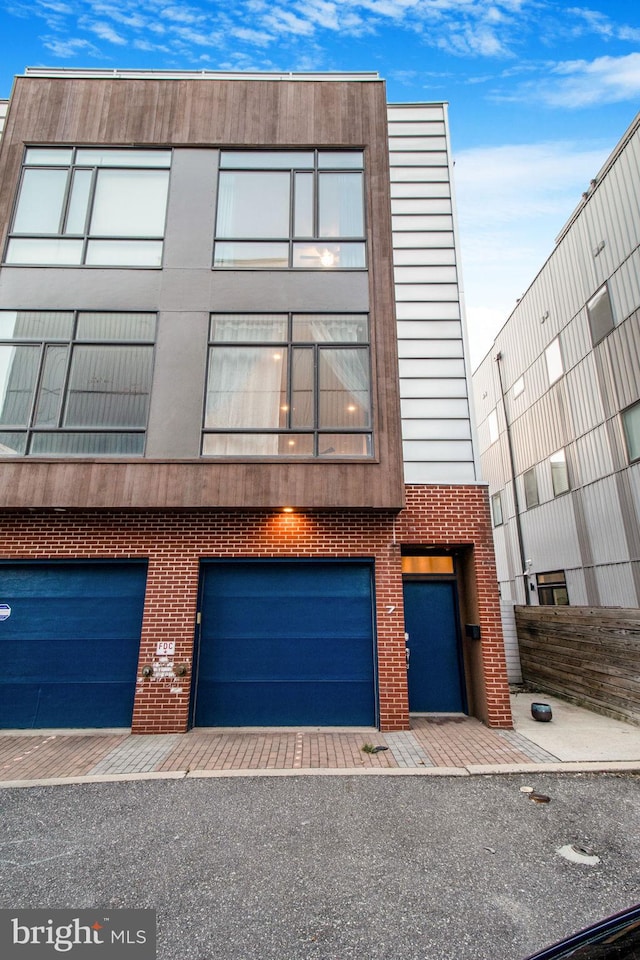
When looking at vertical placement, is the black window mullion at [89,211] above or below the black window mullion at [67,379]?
above

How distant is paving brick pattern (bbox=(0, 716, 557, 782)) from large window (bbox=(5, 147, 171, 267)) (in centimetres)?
824

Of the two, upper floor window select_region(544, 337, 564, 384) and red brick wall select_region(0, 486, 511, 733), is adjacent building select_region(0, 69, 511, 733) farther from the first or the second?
upper floor window select_region(544, 337, 564, 384)

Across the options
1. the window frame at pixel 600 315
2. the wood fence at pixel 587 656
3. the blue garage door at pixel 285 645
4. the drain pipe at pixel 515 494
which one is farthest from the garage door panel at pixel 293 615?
the drain pipe at pixel 515 494

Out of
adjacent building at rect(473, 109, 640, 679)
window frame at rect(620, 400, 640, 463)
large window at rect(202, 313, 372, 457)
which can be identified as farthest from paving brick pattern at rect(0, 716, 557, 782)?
window frame at rect(620, 400, 640, 463)

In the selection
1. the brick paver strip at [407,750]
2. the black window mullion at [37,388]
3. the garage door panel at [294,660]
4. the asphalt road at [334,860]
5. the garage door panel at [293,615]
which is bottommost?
the asphalt road at [334,860]

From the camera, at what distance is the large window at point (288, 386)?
7.50 m

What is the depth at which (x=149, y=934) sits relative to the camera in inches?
120

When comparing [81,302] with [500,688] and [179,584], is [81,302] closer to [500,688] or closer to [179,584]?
[179,584]

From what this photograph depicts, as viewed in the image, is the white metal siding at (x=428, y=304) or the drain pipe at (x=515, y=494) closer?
the white metal siding at (x=428, y=304)

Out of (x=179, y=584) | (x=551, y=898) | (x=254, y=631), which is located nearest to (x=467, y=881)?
(x=551, y=898)

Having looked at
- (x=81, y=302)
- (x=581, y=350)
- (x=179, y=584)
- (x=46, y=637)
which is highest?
(x=581, y=350)

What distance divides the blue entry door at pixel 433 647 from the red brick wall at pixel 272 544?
87 cm

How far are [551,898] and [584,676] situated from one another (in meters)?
7.28

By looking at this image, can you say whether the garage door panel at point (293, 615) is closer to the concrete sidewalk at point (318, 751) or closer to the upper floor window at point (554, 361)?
the concrete sidewalk at point (318, 751)
